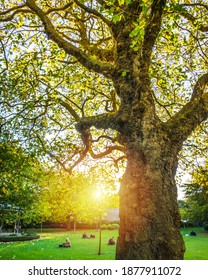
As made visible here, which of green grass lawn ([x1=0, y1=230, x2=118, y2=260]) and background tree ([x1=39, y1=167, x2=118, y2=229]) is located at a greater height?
background tree ([x1=39, y1=167, x2=118, y2=229])

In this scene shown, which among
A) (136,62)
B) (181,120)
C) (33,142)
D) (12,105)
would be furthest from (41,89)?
(181,120)

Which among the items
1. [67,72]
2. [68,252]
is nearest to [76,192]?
[68,252]

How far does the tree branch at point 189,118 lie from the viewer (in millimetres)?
7230

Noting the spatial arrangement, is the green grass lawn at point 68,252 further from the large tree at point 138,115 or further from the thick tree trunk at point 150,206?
the thick tree trunk at point 150,206

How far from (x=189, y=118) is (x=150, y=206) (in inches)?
109

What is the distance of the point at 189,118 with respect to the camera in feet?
24.7

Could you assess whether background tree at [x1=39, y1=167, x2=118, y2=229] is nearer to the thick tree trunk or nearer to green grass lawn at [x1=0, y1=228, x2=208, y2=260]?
green grass lawn at [x1=0, y1=228, x2=208, y2=260]

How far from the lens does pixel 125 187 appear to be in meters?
6.69

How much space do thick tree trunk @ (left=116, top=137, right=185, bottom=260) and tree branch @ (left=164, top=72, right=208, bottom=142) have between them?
1.85ft

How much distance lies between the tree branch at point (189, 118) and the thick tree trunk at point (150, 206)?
56cm

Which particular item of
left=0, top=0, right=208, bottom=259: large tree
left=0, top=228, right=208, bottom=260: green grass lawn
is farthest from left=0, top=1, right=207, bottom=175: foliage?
left=0, top=228, right=208, bottom=260: green grass lawn

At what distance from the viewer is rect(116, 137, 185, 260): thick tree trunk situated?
5.83 metres

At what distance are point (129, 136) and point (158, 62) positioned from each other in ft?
23.3
